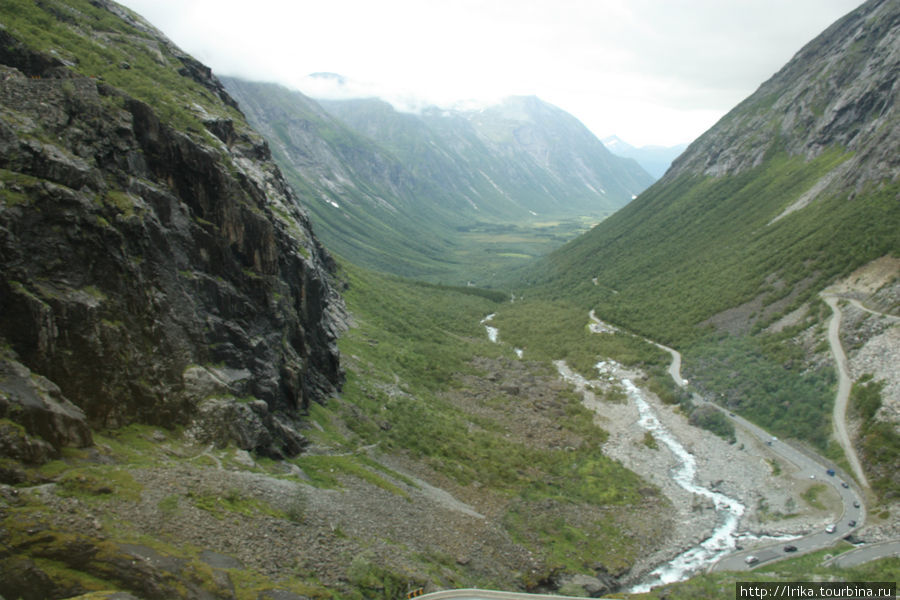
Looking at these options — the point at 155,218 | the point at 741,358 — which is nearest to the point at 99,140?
the point at 155,218

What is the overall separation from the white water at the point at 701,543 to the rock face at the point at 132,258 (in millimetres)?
30125

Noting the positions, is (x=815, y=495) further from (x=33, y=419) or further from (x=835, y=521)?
(x=33, y=419)

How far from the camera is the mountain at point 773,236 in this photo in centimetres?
7169

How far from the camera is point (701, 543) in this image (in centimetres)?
4253

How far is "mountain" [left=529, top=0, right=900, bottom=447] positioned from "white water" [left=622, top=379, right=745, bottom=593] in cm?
1216

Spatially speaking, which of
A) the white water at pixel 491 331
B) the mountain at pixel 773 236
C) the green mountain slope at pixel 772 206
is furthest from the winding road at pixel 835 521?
the white water at pixel 491 331

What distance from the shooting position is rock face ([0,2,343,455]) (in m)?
26.0

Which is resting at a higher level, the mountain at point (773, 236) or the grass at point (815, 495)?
the mountain at point (773, 236)

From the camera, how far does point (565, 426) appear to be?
2566 inches

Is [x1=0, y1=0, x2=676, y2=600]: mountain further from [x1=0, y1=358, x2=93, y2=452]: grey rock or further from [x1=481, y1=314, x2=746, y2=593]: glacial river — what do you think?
[x1=481, y1=314, x2=746, y2=593]: glacial river

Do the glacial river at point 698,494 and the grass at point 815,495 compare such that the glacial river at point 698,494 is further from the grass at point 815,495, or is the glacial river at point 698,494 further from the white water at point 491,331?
the white water at point 491,331

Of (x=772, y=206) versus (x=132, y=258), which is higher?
(x=772, y=206)

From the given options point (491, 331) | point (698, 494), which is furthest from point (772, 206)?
point (698, 494)

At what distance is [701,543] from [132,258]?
47853 millimetres
